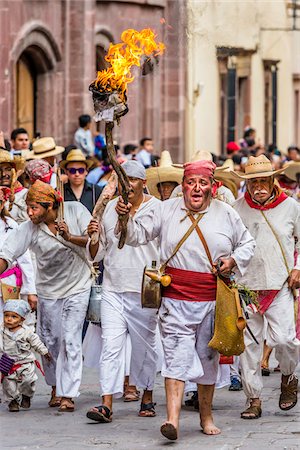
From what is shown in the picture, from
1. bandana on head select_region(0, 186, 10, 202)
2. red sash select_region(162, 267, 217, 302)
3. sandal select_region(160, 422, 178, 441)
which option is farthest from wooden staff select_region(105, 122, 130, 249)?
bandana on head select_region(0, 186, 10, 202)

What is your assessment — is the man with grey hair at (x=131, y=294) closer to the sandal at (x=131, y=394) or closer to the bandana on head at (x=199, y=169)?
the sandal at (x=131, y=394)

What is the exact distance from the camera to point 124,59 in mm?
10805

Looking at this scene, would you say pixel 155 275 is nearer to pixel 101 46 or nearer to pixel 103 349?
pixel 103 349

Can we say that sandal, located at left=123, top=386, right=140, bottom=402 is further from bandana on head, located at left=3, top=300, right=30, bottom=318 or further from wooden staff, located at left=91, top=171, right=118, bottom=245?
wooden staff, located at left=91, top=171, right=118, bottom=245

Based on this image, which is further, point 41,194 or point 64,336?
point 64,336

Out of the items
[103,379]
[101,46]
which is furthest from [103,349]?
[101,46]

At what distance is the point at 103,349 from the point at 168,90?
2293 cm

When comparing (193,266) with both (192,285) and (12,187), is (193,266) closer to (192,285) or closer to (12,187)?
(192,285)

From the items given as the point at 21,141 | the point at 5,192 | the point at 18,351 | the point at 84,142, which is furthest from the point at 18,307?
the point at 84,142

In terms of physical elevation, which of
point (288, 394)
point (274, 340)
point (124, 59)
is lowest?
point (288, 394)

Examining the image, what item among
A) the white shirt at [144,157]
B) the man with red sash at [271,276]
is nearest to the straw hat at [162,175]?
the man with red sash at [271,276]

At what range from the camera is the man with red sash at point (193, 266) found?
35.5 feet

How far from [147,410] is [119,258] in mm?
1087

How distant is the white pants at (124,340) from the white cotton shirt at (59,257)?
33 centimetres
